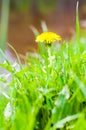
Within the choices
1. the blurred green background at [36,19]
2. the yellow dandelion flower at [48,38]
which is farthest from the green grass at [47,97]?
the blurred green background at [36,19]

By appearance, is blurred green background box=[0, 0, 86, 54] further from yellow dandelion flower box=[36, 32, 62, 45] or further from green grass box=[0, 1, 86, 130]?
green grass box=[0, 1, 86, 130]

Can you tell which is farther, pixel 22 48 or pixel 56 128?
pixel 22 48

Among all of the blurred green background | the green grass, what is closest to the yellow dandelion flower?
the green grass

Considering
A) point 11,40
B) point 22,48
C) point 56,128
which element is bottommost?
point 56,128

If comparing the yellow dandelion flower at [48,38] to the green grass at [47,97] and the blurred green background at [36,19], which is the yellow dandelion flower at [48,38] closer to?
the green grass at [47,97]

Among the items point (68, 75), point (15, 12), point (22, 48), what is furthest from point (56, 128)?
point (15, 12)

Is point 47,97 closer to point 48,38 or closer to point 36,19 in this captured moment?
point 48,38

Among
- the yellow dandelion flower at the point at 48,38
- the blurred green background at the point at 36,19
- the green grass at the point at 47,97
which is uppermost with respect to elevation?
the blurred green background at the point at 36,19

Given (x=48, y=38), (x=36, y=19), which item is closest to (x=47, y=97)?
(x=48, y=38)

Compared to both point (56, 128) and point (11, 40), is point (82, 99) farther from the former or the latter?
point (11, 40)
